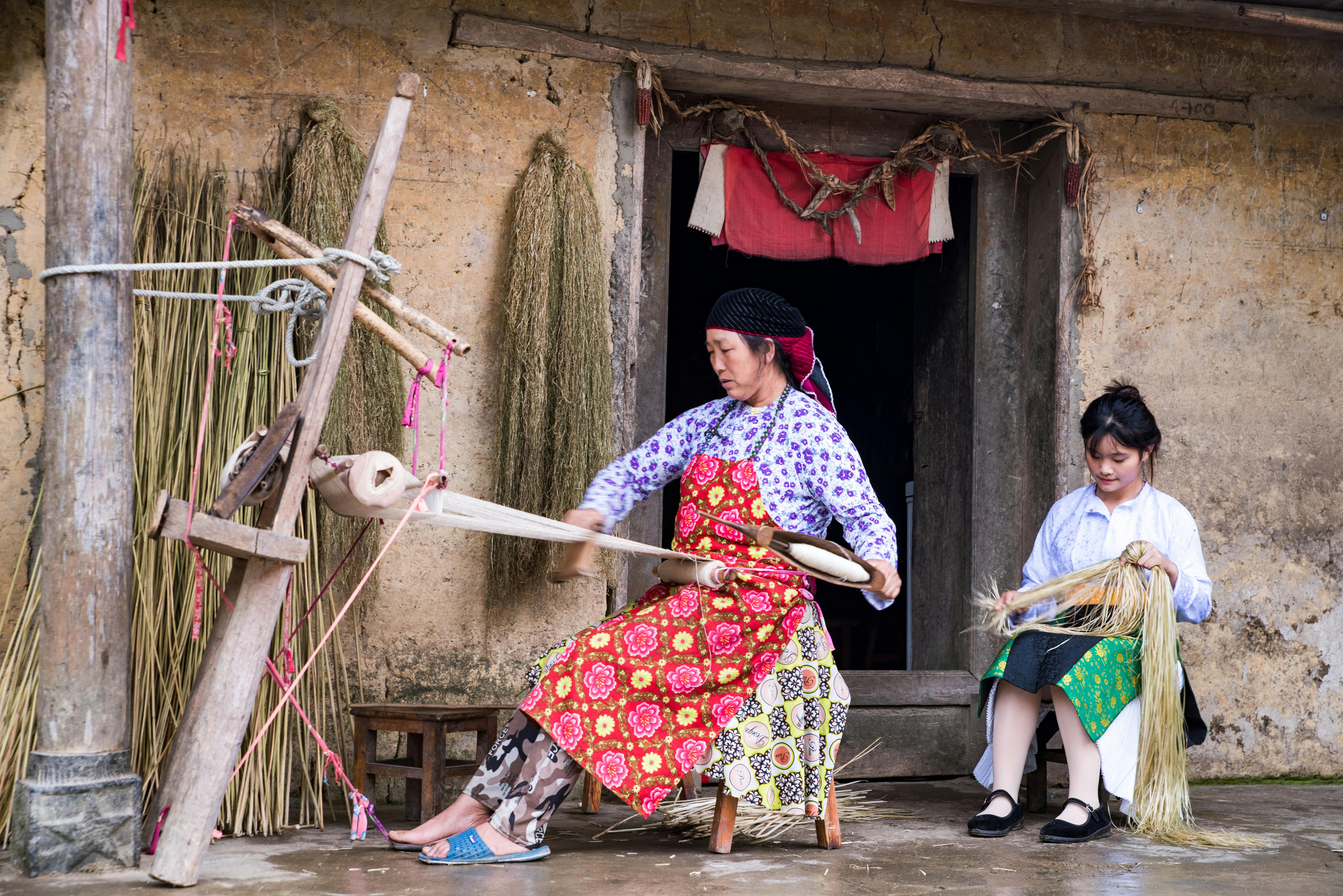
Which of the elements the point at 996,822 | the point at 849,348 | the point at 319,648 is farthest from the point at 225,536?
the point at 849,348

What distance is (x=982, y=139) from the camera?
15.3ft

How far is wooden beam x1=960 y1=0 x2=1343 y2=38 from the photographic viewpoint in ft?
13.5

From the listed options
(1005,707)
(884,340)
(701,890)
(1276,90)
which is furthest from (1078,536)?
(884,340)

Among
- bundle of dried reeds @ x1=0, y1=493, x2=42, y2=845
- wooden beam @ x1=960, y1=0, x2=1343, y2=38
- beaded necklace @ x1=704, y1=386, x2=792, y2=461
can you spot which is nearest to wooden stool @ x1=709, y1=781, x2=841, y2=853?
beaded necklace @ x1=704, y1=386, x2=792, y2=461

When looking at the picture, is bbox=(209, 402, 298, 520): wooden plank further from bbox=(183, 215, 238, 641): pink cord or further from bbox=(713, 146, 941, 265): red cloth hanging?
bbox=(713, 146, 941, 265): red cloth hanging

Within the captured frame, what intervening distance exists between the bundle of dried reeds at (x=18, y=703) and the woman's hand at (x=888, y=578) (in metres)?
1.97

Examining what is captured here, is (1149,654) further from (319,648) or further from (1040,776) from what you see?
(319,648)

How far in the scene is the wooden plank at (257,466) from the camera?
2432 mm

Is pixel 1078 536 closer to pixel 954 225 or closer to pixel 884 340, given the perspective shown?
pixel 954 225

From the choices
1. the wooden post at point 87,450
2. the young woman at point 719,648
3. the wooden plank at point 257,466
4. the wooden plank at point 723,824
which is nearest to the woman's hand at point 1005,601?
the young woman at point 719,648

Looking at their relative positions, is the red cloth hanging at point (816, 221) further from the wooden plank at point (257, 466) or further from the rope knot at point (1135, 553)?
the wooden plank at point (257, 466)

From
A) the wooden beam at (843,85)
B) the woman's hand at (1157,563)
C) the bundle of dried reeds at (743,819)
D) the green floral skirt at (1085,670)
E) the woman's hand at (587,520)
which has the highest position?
the wooden beam at (843,85)

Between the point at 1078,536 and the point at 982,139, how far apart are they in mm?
1785

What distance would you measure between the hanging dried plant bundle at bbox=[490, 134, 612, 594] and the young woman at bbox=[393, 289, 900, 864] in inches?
19.9
